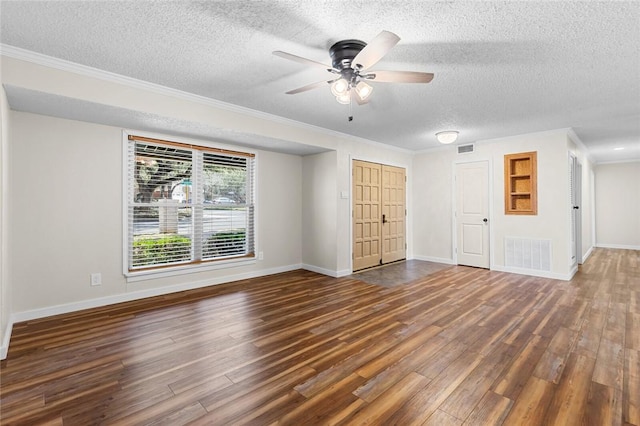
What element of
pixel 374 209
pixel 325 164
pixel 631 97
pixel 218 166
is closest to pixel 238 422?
pixel 218 166

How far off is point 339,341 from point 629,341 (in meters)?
2.65

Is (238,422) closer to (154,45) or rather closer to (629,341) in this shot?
(154,45)

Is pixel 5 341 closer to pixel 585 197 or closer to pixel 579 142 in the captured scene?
pixel 579 142

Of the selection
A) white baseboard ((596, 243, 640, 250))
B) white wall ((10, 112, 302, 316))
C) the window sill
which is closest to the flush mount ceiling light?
the window sill

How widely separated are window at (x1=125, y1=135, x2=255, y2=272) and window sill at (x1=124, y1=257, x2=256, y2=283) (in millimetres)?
76

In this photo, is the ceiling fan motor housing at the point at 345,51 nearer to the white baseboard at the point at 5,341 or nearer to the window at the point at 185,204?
the window at the point at 185,204

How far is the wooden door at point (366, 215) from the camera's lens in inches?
223

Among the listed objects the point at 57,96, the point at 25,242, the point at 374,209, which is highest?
the point at 57,96

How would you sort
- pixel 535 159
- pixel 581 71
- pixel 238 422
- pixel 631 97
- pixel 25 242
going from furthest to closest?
pixel 535 159 < pixel 631 97 < pixel 25 242 < pixel 581 71 < pixel 238 422

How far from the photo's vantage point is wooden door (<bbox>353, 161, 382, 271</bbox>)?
5.67 meters

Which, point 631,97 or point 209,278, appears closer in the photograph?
point 631,97

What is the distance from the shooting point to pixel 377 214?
6121mm

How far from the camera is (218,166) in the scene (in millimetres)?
4840

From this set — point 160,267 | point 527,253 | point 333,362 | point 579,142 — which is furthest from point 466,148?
point 160,267
